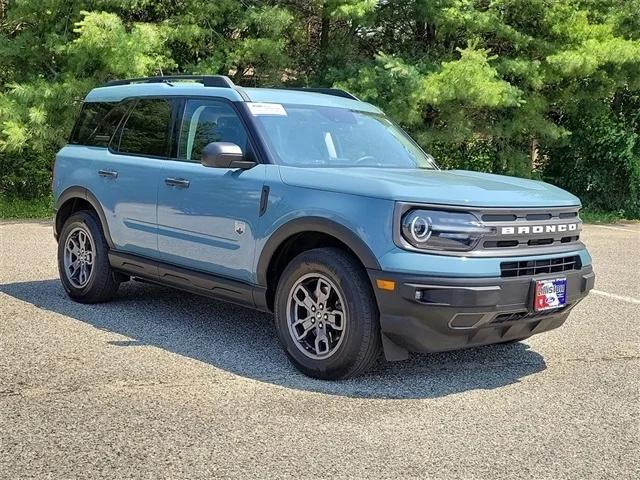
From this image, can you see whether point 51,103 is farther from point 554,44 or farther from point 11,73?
point 554,44

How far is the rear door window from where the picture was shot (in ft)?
20.1

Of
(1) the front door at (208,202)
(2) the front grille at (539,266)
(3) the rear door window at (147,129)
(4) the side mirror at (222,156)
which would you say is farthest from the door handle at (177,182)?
(2) the front grille at (539,266)

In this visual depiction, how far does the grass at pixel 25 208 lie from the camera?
14078 millimetres

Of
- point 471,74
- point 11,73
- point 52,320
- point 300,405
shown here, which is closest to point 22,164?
point 11,73

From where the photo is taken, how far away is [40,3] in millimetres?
13289

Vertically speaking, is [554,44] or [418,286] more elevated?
[554,44]

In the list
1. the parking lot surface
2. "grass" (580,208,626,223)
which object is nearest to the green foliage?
"grass" (580,208,626,223)

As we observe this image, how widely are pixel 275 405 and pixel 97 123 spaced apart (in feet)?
12.1

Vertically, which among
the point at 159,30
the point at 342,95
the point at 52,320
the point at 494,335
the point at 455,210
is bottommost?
the point at 52,320

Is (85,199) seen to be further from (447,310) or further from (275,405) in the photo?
(447,310)

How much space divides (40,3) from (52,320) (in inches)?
350

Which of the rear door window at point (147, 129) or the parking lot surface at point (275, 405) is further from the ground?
the rear door window at point (147, 129)

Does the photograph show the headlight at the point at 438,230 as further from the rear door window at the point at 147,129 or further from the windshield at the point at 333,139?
the rear door window at the point at 147,129

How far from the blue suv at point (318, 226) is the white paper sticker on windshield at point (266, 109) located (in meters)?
0.01
